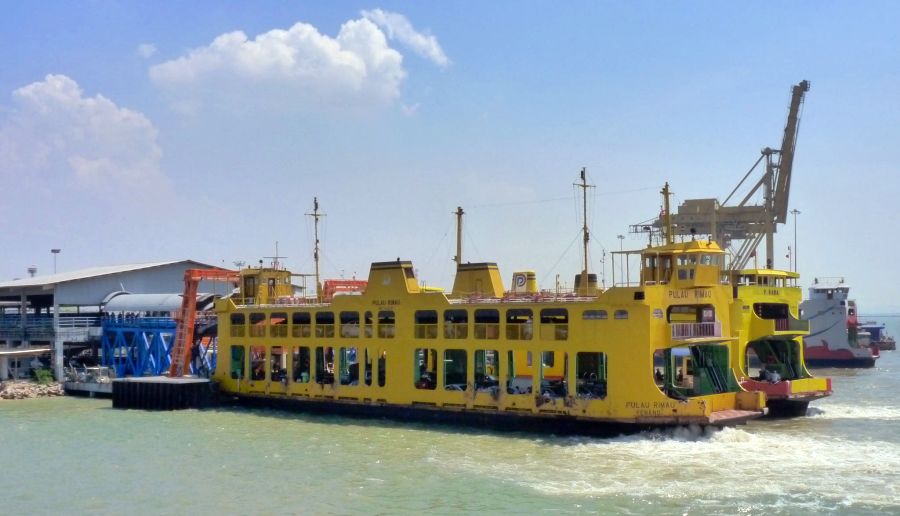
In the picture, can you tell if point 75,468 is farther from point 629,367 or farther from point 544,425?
point 629,367

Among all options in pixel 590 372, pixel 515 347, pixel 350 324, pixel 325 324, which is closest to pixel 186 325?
pixel 325 324

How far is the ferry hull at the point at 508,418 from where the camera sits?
25812mm

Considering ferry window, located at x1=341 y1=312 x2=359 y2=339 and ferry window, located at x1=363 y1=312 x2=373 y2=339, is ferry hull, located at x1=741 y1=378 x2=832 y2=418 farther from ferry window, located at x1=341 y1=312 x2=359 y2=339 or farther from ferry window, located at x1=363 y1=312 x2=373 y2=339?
ferry window, located at x1=341 y1=312 x2=359 y2=339

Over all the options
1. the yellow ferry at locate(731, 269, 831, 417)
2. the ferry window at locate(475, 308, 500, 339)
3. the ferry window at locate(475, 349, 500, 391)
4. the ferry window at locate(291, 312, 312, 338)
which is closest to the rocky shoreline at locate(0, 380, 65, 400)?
the ferry window at locate(291, 312, 312, 338)

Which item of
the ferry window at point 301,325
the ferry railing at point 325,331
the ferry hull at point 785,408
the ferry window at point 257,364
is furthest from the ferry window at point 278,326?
the ferry hull at point 785,408

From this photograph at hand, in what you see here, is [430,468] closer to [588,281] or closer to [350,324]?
[350,324]

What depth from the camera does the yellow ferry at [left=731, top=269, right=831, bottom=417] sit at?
31.5 m

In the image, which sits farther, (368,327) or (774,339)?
(774,339)

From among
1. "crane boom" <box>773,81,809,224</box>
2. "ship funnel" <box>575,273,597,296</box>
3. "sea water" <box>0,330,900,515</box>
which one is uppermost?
"crane boom" <box>773,81,809,224</box>

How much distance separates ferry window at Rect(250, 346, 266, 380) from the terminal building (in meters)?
6.76

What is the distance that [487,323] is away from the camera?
98.3 feet

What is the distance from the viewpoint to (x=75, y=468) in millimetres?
23281

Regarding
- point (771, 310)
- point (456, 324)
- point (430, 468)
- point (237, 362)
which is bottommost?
point (430, 468)

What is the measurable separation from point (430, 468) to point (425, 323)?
913 centimetres
